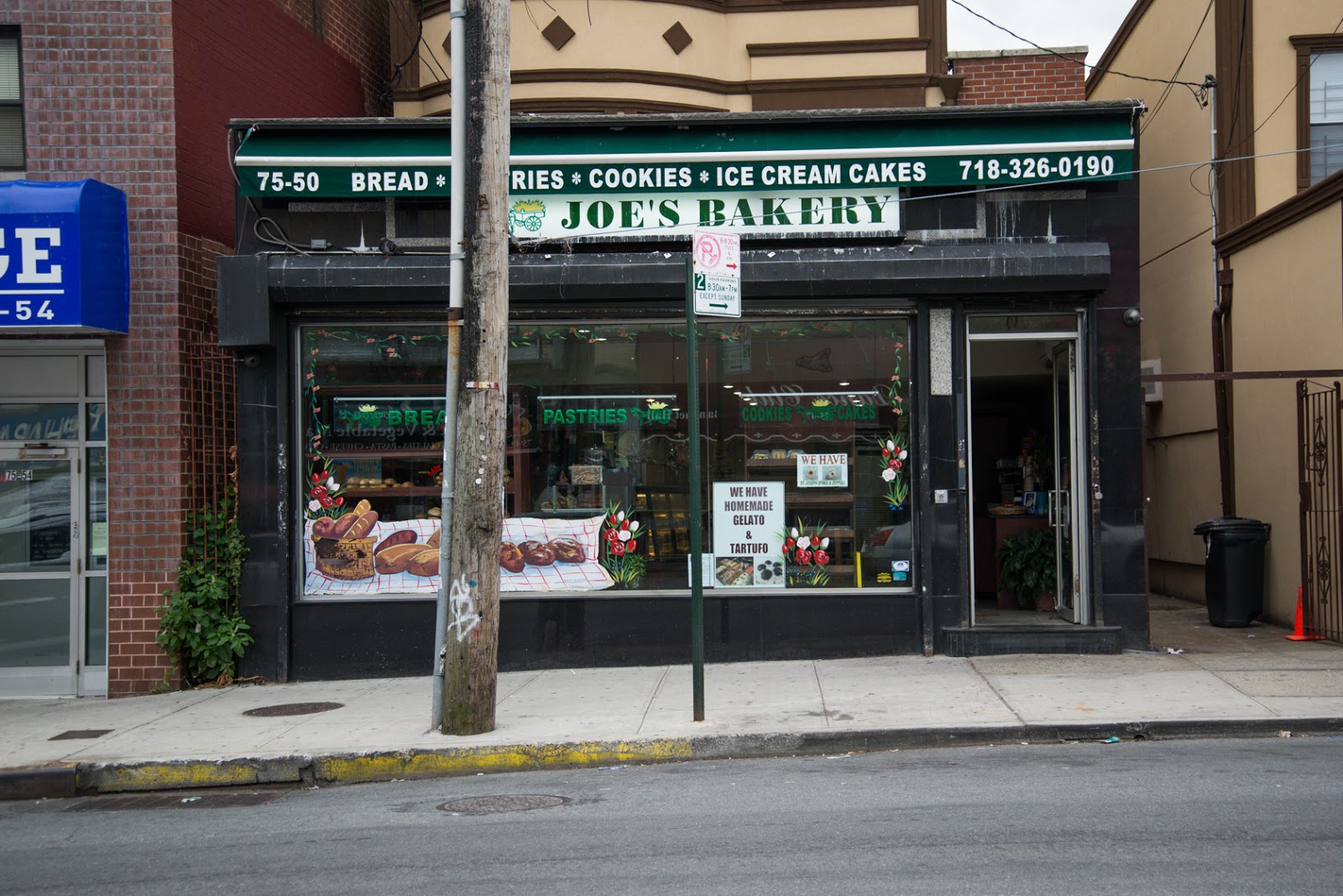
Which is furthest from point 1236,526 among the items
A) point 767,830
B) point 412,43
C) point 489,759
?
point 412,43

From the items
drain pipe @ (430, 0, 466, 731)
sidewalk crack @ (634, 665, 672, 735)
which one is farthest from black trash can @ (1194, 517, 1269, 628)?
drain pipe @ (430, 0, 466, 731)

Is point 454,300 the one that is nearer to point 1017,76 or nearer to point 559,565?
point 559,565

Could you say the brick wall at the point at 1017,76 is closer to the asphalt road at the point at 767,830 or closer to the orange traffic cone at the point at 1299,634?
the orange traffic cone at the point at 1299,634

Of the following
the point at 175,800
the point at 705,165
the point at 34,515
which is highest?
the point at 705,165

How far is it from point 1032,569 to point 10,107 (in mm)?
10540

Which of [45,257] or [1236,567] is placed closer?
[45,257]

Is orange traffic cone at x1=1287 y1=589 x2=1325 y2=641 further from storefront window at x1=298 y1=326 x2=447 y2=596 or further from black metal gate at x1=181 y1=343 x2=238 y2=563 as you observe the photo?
black metal gate at x1=181 y1=343 x2=238 y2=563

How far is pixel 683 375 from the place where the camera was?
35.0 ft

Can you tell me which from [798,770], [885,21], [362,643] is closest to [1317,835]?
[798,770]

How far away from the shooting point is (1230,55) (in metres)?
13.2

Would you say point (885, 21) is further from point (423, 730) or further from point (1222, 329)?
point (423, 730)

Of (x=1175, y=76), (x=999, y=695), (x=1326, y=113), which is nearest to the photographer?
(x=999, y=695)

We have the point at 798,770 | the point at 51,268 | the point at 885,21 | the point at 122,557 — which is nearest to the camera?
the point at 798,770

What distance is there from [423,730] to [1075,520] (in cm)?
601
